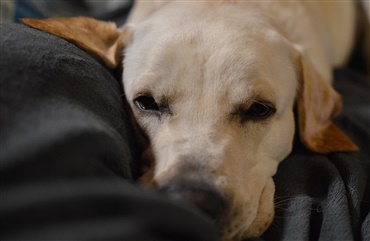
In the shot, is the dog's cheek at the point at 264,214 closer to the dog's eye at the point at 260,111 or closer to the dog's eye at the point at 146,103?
the dog's eye at the point at 260,111

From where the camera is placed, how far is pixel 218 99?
4.34 ft

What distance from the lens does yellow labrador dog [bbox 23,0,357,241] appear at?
3.77 ft

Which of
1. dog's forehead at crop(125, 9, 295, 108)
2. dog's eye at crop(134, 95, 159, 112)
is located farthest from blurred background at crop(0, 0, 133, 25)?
dog's eye at crop(134, 95, 159, 112)

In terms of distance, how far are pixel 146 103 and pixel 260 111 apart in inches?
13.6

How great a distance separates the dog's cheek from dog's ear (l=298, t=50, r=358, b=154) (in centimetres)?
34

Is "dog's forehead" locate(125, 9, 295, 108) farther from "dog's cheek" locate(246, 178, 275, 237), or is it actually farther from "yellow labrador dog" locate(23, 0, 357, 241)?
"dog's cheek" locate(246, 178, 275, 237)

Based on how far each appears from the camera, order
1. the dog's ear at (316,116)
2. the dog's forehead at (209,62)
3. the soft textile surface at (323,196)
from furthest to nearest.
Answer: the dog's ear at (316,116)
the dog's forehead at (209,62)
the soft textile surface at (323,196)

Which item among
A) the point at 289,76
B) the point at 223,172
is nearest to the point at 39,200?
the point at 223,172

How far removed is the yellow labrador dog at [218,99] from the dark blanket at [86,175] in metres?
0.09

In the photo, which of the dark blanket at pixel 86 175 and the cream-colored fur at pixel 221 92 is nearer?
the dark blanket at pixel 86 175

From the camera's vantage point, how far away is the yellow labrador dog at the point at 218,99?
3.77 feet

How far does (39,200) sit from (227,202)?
47 cm

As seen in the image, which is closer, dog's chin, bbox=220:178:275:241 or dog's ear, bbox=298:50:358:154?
dog's chin, bbox=220:178:275:241

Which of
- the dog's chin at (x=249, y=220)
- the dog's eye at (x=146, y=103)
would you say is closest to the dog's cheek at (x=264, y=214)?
the dog's chin at (x=249, y=220)
